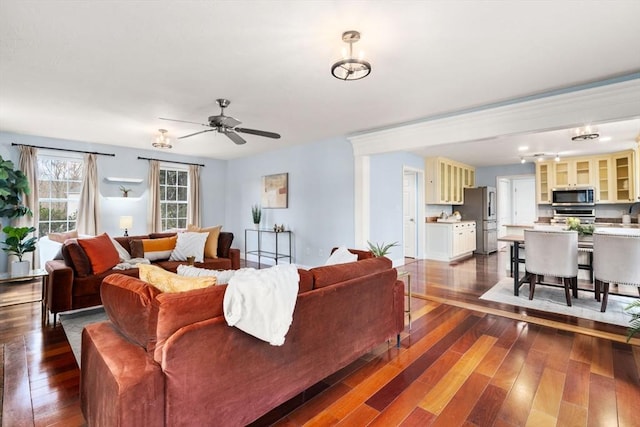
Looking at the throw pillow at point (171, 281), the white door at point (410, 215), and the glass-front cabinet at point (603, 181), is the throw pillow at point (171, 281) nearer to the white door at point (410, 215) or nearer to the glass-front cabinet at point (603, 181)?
the white door at point (410, 215)

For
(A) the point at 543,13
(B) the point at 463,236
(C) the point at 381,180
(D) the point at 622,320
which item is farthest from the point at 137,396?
(B) the point at 463,236

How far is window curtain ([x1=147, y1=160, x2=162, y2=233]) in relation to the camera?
6.50 m

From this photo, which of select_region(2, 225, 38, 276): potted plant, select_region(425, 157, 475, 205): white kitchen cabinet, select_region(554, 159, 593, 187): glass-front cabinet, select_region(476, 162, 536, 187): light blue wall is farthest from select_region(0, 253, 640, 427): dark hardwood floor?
select_region(476, 162, 536, 187): light blue wall

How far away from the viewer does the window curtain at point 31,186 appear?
512 centimetres

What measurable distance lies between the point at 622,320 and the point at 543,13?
3217mm

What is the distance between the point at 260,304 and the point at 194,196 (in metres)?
6.36

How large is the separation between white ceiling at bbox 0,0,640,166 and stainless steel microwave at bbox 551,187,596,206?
4751mm

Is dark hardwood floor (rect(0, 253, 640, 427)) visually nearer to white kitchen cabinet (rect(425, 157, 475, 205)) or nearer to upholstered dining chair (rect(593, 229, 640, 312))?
upholstered dining chair (rect(593, 229, 640, 312))

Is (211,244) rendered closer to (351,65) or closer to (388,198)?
(388,198)

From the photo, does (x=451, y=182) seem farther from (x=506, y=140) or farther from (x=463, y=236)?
(x=506, y=140)

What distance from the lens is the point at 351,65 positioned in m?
2.23

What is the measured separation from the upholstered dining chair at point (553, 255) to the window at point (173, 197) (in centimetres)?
671

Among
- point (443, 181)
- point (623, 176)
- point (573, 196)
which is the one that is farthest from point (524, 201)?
point (443, 181)

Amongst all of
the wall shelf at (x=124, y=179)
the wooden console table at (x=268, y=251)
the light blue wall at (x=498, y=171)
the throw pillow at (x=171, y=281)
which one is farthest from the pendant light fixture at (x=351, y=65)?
the light blue wall at (x=498, y=171)
